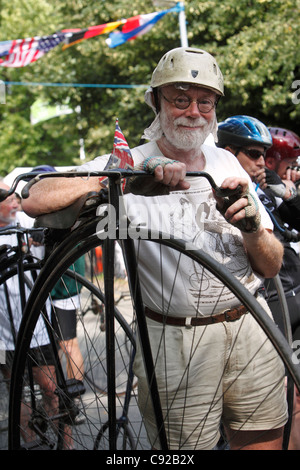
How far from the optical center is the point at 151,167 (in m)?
2.01

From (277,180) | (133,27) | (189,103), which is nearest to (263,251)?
(189,103)

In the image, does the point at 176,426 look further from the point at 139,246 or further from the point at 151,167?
the point at 151,167

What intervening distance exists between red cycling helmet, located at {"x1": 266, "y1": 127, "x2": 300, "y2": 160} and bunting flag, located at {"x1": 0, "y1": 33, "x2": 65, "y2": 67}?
845 centimetres

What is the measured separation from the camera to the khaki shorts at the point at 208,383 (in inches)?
97.6

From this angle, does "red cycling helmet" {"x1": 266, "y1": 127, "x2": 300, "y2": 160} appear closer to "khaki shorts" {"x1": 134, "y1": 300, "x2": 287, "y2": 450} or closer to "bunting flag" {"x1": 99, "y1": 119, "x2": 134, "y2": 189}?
"khaki shorts" {"x1": 134, "y1": 300, "x2": 287, "y2": 450}

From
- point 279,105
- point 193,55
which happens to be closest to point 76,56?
point 279,105

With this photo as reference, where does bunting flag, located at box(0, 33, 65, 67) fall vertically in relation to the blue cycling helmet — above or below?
above

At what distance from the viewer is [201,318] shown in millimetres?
2471

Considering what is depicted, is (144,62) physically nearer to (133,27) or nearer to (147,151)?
(133,27)

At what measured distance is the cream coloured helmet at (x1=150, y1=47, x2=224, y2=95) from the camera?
2.53 m

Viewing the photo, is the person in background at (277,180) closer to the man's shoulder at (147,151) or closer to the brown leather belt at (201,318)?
the brown leather belt at (201,318)

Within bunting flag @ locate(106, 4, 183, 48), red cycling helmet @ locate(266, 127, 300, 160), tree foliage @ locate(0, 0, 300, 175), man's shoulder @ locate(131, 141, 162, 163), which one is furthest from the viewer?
tree foliage @ locate(0, 0, 300, 175)

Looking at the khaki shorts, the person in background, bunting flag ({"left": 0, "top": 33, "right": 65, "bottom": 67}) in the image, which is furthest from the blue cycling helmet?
bunting flag ({"left": 0, "top": 33, "right": 65, "bottom": 67})

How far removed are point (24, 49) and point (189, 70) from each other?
1022 centimetres
